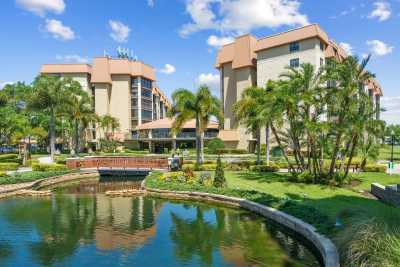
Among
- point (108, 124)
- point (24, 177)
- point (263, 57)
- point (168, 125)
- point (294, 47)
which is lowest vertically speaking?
point (24, 177)

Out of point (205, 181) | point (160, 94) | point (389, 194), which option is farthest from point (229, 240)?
point (160, 94)

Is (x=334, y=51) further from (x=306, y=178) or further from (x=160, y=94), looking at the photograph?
(x=160, y=94)

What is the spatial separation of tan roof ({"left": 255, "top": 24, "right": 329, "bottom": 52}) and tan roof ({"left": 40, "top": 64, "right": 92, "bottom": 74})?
1758 inches

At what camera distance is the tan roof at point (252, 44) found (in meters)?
56.7

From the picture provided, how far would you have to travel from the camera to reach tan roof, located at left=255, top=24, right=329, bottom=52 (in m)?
55.8

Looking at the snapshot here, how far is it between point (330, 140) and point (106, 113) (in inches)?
2500

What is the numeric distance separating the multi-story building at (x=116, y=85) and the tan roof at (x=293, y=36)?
3473 cm

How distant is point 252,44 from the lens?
220 ft

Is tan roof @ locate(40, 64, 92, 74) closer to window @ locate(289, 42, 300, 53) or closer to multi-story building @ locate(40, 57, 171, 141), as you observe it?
multi-story building @ locate(40, 57, 171, 141)

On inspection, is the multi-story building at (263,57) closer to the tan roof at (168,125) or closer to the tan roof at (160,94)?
the tan roof at (168,125)

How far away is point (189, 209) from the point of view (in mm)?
22547

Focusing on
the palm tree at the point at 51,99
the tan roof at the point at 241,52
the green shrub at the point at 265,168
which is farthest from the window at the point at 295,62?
the palm tree at the point at 51,99

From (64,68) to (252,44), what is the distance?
154 ft

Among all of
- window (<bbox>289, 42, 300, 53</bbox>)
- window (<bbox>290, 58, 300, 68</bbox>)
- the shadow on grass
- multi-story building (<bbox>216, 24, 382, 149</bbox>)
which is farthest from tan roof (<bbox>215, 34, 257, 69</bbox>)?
the shadow on grass
